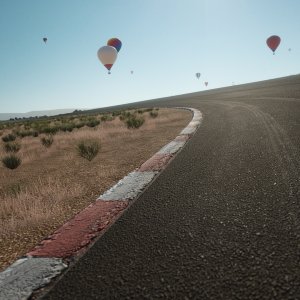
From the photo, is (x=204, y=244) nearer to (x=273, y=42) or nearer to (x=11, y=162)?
(x=11, y=162)

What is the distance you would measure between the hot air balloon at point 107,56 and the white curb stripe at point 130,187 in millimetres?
31864

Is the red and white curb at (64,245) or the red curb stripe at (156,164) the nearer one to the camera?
the red and white curb at (64,245)

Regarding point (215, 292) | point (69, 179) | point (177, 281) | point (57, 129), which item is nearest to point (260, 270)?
point (215, 292)

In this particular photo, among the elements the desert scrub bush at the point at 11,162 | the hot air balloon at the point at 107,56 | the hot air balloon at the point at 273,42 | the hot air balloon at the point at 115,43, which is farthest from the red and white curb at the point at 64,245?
the hot air balloon at the point at 273,42

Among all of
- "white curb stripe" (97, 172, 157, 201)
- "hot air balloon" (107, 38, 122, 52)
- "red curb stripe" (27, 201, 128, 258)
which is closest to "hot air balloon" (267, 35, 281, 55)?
"hot air balloon" (107, 38, 122, 52)

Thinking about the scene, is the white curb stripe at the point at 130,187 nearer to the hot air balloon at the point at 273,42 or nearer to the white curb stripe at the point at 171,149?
the white curb stripe at the point at 171,149

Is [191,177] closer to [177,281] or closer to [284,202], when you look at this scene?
[284,202]

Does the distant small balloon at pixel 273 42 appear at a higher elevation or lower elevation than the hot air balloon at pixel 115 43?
lower

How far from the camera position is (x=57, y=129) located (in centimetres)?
2133

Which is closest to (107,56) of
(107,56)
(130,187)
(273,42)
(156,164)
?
(107,56)

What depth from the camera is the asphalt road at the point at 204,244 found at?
1789 millimetres

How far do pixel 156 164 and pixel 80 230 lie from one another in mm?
2638

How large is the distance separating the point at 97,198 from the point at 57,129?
18386mm

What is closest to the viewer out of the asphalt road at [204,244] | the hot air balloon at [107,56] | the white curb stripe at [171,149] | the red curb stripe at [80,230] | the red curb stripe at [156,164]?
the asphalt road at [204,244]
